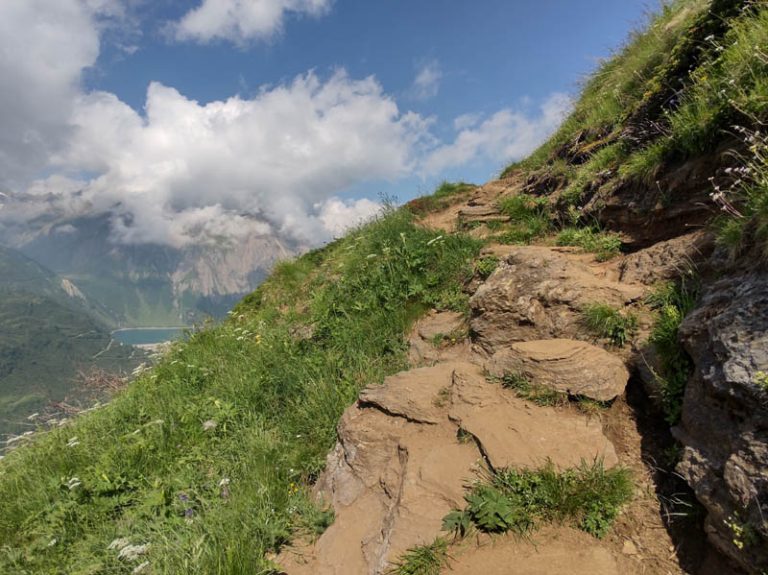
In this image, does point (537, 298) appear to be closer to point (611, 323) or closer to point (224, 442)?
point (611, 323)

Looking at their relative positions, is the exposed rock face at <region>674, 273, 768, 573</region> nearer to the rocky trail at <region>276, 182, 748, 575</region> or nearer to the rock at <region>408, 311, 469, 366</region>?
the rocky trail at <region>276, 182, 748, 575</region>

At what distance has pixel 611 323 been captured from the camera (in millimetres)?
4273

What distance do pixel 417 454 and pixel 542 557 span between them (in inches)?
52.0

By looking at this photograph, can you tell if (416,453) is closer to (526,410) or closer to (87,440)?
(526,410)

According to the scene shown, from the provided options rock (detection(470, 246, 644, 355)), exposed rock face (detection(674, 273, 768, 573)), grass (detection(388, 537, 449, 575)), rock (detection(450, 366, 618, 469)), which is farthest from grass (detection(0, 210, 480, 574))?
exposed rock face (detection(674, 273, 768, 573))

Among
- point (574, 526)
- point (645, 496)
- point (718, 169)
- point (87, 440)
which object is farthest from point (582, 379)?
point (87, 440)

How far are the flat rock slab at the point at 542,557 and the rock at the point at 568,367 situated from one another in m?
1.28

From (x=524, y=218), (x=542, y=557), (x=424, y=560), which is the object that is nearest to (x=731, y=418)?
(x=542, y=557)

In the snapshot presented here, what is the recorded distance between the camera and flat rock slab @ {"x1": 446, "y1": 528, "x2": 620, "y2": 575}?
258 centimetres

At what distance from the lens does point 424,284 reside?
24.4 ft

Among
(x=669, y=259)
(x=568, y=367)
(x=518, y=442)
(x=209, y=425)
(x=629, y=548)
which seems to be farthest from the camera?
(x=209, y=425)

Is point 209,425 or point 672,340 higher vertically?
point 209,425

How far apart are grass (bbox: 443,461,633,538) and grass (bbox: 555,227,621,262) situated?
3.80 metres

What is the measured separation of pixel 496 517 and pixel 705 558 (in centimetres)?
122
